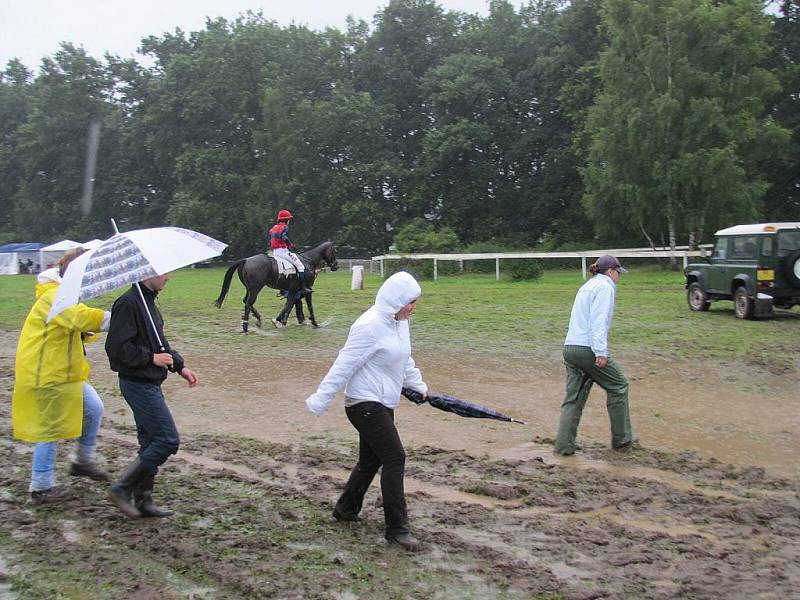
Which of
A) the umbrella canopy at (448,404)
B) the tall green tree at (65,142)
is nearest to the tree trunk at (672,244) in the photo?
the umbrella canopy at (448,404)

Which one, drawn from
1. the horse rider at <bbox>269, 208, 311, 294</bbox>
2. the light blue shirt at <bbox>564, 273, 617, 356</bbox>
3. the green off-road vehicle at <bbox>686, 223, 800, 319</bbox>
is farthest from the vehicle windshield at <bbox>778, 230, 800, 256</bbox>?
the light blue shirt at <bbox>564, 273, 617, 356</bbox>

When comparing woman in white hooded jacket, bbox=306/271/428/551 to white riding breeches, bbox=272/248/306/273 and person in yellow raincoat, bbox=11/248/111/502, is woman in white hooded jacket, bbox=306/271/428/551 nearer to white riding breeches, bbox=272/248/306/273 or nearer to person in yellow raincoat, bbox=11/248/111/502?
person in yellow raincoat, bbox=11/248/111/502

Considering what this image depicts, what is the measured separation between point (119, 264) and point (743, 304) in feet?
48.4

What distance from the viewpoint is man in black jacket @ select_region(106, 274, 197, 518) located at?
17.6 ft

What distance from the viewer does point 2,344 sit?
15.7 meters

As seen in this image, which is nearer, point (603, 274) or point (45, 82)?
point (603, 274)

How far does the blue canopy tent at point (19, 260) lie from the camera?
55656mm

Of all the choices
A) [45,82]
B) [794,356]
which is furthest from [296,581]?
[45,82]

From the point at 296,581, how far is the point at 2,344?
13259 millimetres

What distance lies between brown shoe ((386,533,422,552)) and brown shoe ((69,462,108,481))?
2650 millimetres

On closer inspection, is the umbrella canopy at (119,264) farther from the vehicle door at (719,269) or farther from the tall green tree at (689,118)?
the tall green tree at (689,118)

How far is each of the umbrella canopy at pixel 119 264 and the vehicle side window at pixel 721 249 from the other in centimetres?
1527

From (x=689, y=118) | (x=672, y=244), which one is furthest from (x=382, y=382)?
(x=689, y=118)

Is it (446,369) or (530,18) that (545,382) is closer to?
(446,369)
